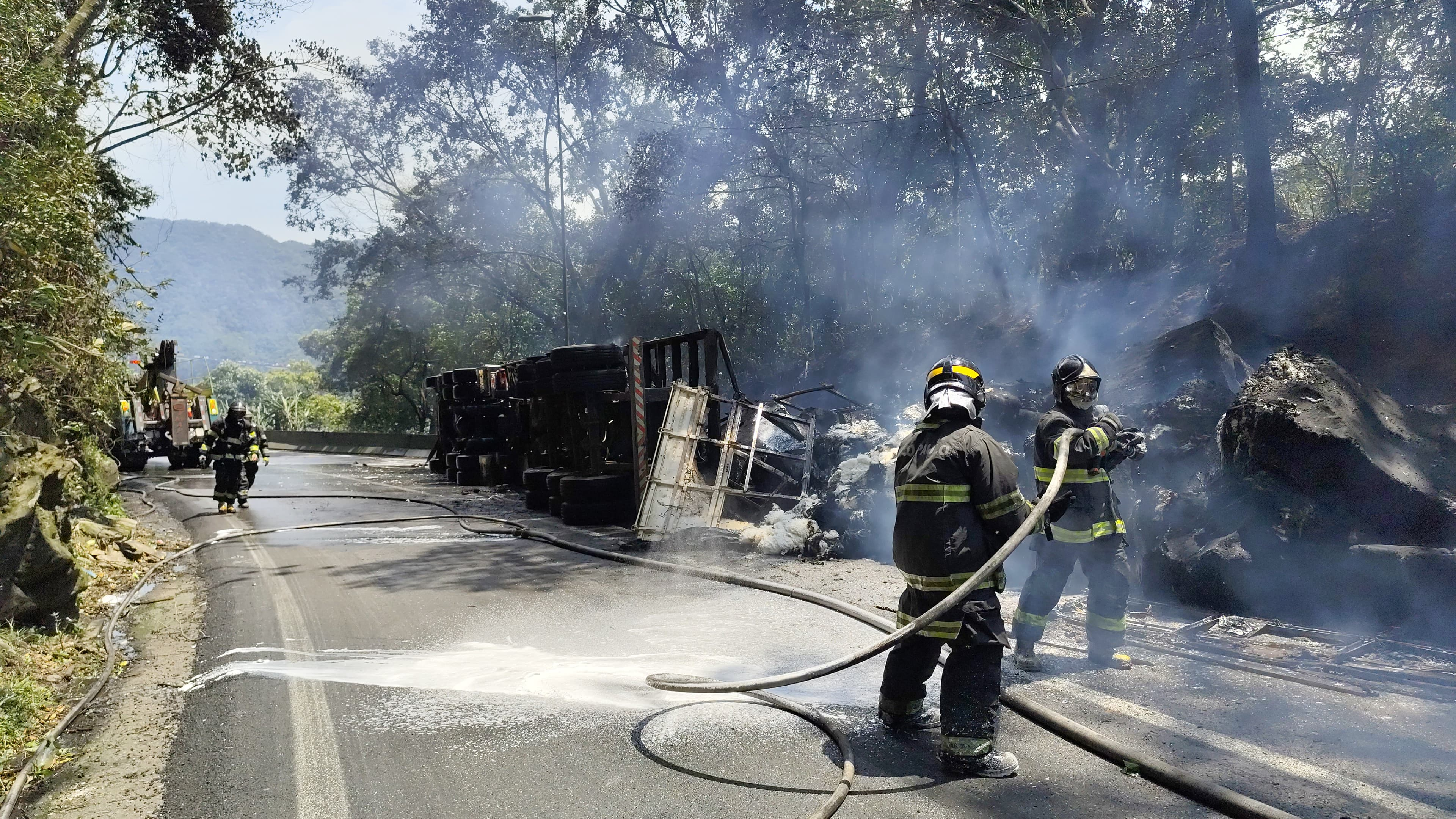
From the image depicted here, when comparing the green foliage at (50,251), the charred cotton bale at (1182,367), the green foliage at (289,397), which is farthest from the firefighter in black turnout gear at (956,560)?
the green foliage at (289,397)

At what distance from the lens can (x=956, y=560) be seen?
3.94 metres

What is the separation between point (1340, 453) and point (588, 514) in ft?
28.0

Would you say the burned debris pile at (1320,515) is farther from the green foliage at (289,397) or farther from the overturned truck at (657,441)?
the green foliage at (289,397)

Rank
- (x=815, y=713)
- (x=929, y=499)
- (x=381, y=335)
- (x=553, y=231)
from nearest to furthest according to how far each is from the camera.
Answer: (x=929, y=499) < (x=815, y=713) < (x=553, y=231) < (x=381, y=335)

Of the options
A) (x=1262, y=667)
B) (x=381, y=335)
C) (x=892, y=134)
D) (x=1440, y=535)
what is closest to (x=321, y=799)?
(x=1262, y=667)

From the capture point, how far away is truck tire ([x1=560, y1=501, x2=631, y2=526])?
12344mm

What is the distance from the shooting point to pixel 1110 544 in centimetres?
525

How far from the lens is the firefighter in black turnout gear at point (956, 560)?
151 inches

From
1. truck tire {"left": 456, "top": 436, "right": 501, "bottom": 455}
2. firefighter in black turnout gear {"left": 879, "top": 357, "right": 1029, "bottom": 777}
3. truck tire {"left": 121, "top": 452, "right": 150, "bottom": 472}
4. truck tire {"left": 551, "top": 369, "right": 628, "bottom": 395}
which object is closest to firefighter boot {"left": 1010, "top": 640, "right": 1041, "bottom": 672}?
firefighter in black turnout gear {"left": 879, "top": 357, "right": 1029, "bottom": 777}

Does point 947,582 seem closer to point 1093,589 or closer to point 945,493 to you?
point 945,493

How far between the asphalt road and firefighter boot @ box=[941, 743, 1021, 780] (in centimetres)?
4

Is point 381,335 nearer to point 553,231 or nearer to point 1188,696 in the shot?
point 553,231

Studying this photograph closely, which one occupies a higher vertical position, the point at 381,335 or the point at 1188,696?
the point at 381,335

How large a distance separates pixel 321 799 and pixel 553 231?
111 ft
